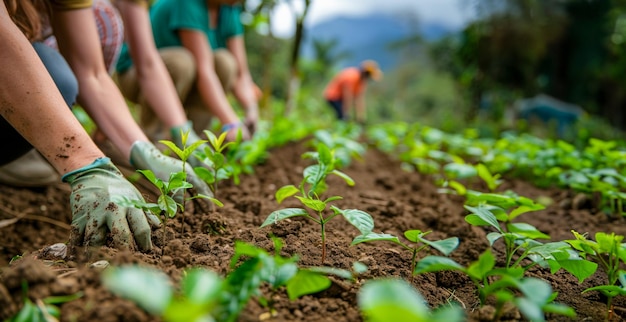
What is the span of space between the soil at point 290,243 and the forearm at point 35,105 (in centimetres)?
24

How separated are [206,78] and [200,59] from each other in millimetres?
150

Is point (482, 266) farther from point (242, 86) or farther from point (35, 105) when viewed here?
point (242, 86)

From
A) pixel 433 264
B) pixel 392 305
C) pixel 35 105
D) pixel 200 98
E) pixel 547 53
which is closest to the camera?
Result: pixel 392 305

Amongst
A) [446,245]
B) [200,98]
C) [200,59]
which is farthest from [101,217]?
[200,98]

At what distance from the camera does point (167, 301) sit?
550mm

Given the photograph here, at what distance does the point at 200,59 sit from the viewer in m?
3.04

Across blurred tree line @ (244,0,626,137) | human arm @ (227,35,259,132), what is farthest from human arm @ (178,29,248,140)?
blurred tree line @ (244,0,626,137)

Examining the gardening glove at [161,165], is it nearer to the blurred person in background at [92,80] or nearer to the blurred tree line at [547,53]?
the blurred person in background at [92,80]

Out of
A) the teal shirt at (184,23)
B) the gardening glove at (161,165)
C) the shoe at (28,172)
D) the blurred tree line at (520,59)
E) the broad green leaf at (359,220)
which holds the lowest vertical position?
the blurred tree line at (520,59)

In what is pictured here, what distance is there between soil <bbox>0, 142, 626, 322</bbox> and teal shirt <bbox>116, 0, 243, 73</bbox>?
1.11 m

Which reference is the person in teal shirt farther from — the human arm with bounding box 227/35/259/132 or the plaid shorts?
the plaid shorts

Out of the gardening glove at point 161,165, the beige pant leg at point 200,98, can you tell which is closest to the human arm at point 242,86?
the beige pant leg at point 200,98

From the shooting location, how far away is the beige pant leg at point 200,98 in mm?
3475

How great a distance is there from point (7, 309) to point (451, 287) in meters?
0.97
